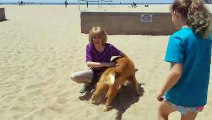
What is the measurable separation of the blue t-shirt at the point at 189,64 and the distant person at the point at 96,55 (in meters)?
2.11

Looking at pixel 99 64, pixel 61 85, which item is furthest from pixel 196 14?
pixel 61 85

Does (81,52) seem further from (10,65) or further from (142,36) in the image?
(142,36)

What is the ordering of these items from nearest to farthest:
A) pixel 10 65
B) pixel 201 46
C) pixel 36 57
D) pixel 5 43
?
pixel 201 46
pixel 10 65
pixel 36 57
pixel 5 43

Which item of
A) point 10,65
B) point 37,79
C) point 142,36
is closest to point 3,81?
point 37,79

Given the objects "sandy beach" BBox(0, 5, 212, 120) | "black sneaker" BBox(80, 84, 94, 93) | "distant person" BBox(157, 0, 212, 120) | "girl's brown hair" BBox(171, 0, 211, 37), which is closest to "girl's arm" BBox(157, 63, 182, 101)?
"distant person" BBox(157, 0, 212, 120)

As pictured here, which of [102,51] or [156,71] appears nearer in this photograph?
[102,51]

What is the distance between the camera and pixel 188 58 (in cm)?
246

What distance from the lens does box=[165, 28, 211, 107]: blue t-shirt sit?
7.91 ft

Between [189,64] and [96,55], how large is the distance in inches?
95.9

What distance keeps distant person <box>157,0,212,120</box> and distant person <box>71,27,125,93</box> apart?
6.87 ft

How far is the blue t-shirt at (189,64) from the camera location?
94.9 inches

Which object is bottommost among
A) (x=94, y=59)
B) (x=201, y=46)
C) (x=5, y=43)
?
(x=5, y=43)

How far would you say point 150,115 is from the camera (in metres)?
4.30

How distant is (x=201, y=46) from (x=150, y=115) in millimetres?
1985
